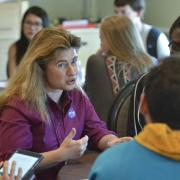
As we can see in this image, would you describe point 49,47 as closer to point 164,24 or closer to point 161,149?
point 161,149

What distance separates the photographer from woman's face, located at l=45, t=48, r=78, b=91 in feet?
5.55

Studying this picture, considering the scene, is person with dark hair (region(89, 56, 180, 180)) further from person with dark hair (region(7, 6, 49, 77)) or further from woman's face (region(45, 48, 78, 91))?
person with dark hair (region(7, 6, 49, 77))

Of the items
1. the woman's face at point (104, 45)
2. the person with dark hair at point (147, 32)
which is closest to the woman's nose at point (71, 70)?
the woman's face at point (104, 45)

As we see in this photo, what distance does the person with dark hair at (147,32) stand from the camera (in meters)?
3.08

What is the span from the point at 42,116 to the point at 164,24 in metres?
3.35

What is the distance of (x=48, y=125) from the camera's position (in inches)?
64.3

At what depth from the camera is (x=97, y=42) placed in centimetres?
458

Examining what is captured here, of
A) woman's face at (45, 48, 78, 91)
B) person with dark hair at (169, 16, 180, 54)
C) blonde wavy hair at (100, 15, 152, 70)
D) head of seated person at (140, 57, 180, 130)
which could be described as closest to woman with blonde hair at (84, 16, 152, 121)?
blonde wavy hair at (100, 15, 152, 70)

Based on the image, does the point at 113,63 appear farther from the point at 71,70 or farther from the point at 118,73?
the point at 71,70

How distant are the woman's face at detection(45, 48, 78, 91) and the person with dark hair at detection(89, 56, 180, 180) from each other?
2.59 feet

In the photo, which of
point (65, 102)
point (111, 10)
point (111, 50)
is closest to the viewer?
point (65, 102)

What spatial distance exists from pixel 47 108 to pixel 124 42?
1042 millimetres

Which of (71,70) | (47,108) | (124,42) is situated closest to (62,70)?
(71,70)

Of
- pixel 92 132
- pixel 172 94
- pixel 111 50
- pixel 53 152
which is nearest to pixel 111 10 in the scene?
pixel 111 50
